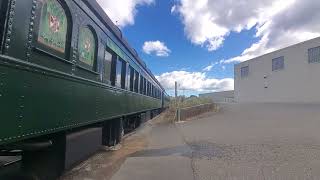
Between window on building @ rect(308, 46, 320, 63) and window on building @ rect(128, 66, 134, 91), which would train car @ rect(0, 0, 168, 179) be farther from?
window on building @ rect(308, 46, 320, 63)

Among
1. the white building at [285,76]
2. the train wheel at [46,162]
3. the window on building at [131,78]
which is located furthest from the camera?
the white building at [285,76]

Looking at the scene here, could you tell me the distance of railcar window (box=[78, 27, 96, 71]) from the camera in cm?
660

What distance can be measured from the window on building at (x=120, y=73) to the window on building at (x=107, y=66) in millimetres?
738

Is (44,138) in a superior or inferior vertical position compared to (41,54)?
inferior

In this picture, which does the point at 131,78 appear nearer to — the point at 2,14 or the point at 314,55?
the point at 2,14

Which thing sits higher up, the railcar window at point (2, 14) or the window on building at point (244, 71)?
the window on building at point (244, 71)

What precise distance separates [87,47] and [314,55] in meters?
50.2

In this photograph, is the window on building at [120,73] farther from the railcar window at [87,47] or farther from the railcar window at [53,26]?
the railcar window at [53,26]

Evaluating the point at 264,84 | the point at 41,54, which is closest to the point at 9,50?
the point at 41,54

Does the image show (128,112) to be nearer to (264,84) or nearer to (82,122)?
(82,122)

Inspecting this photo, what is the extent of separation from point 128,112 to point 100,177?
4.15 metres

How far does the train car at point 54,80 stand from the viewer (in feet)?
13.4

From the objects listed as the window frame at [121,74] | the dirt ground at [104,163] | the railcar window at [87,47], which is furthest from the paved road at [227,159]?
the railcar window at [87,47]

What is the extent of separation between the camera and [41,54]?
4883 millimetres
